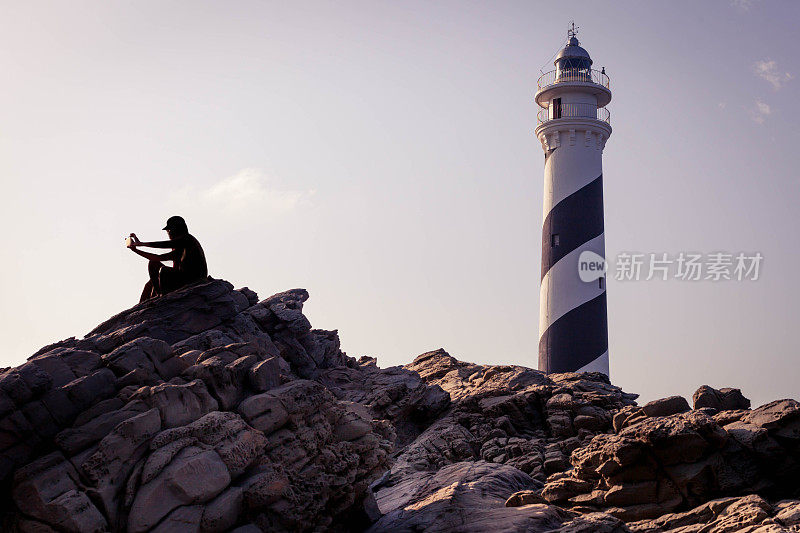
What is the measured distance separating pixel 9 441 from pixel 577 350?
22319mm

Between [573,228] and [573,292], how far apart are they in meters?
2.52

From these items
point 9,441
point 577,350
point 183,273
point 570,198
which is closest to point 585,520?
point 9,441

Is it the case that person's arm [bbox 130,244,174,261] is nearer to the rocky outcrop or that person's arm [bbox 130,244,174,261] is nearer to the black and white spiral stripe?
the rocky outcrop

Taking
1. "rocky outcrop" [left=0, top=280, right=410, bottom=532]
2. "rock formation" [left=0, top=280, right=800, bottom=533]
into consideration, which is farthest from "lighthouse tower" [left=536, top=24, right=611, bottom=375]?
"rocky outcrop" [left=0, top=280, right=410, bottom=532]

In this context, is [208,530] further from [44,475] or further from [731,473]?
[731,473]

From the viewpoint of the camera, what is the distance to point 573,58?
32.7 meters

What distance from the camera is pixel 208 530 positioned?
10.7m

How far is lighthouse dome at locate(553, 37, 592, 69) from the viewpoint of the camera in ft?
107

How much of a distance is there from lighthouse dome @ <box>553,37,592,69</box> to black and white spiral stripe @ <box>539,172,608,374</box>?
5124 millimetres

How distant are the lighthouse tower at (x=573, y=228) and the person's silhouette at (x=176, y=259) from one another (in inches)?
652

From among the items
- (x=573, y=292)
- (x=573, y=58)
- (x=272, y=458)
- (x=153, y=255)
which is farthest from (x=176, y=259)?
(x=573, y=58)

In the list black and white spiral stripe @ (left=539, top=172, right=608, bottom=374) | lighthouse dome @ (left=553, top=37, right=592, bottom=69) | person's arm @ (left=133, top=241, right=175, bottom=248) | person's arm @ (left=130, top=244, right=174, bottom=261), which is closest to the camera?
person's arm @ (left=133, top=241, right=175, bottom=248)

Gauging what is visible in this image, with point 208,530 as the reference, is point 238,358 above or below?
above

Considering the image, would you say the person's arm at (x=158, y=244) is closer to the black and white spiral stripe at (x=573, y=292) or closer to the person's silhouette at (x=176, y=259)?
the person's silhouette at (x=176, y=259)
